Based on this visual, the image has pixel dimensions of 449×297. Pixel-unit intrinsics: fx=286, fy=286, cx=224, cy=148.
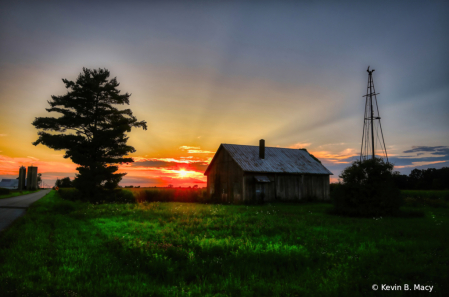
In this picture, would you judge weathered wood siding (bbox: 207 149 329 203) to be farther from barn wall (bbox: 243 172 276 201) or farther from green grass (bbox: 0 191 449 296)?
green grass (bbox: 0 191 449 296)

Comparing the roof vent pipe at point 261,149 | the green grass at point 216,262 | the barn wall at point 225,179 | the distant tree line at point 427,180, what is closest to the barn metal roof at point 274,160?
the roof vent pipe at point 261,149

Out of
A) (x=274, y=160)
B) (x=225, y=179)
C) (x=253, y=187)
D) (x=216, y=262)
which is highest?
(x=274, y=160)

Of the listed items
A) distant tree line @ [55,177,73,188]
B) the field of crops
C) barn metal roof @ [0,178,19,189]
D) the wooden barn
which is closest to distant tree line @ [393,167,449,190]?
the wooden barn

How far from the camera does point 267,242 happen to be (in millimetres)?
10883

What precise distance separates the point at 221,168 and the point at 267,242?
2556 cm

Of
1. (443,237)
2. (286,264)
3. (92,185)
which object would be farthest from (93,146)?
(443,237)

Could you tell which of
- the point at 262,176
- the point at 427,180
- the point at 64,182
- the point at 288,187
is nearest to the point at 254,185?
the point at 262,176

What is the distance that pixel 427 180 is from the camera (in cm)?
7088

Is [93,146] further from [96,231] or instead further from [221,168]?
[96,231]

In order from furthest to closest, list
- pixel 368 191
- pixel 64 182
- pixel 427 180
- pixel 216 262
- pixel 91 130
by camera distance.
Result: 1. pixel 64 182
2. pixel 427 180
3. pixel 91 130
4. pixel 368 191
5. pixel 216 262

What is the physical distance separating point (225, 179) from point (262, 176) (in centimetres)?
478

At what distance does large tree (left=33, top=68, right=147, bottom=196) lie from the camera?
3005 cm

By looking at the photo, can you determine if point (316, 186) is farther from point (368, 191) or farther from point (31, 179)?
point (31, 179)

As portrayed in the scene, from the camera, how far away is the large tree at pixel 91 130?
3005 centimetres
